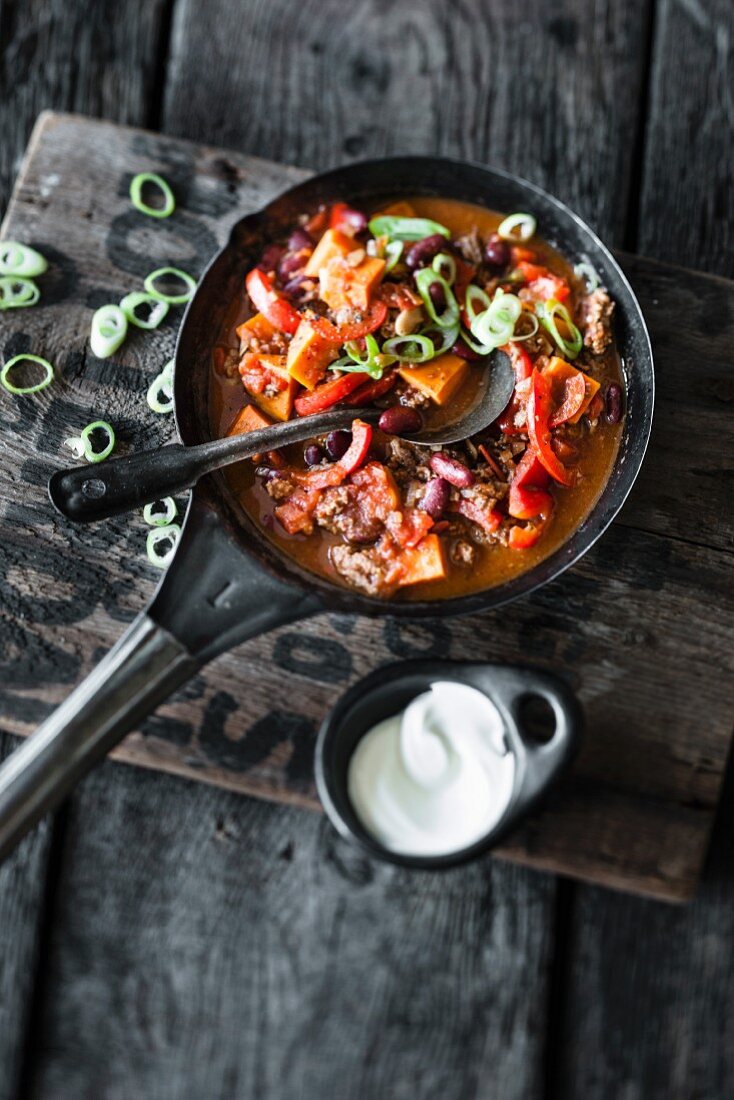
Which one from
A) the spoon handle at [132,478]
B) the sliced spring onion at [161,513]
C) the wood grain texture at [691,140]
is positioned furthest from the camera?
the wood grain texture at [691,140]

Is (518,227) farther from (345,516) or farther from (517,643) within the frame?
(517,643)

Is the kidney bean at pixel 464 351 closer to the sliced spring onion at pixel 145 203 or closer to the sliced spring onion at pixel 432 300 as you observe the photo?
the sliced spring onion at pixel 432 300

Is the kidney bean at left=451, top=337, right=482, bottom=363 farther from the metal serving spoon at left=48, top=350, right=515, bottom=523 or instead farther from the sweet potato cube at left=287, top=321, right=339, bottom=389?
the metal serving spoon at left=48, top=350, right=515, bottom=523

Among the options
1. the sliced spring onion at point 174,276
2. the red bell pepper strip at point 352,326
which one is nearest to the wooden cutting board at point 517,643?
the sliced spring onion at point 174,276

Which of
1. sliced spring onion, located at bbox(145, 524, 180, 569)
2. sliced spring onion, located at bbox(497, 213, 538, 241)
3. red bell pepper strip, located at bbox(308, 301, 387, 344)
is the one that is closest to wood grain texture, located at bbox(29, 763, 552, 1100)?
sliced spring onion, located at bbox(145, 524, 180, 569)

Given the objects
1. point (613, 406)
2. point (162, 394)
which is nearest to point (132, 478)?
point (162, 394)

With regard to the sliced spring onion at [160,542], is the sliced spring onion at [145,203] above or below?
above
